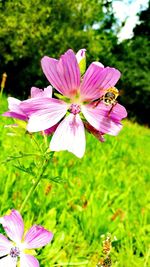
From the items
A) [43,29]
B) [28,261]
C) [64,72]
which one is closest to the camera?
[64,72]

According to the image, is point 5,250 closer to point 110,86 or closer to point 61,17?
point 110,86

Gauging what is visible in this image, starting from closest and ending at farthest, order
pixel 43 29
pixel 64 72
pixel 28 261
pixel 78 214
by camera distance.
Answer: pixel 64 72 < pixel 28 261 < pixel 78 214 < pixel 43 29

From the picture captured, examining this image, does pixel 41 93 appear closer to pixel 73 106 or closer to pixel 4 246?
pixel 73 106

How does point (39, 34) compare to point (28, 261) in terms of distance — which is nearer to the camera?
point (28, 261)

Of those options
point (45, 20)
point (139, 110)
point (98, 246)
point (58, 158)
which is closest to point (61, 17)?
point (45, 20)

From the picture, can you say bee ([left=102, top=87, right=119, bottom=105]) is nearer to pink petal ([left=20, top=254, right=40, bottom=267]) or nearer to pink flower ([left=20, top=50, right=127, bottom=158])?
pink flower ([left=20, top=50, right=127, bottom=158])

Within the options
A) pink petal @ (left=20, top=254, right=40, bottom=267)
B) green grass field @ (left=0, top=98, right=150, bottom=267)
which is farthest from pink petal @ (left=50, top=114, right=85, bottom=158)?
green grass field @ (left=0, top=98, right=150, bottom=267)

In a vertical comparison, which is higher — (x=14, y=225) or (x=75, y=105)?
(x=75, y=105)

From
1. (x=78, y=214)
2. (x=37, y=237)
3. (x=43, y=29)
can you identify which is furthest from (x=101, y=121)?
(x=43, y=29)
